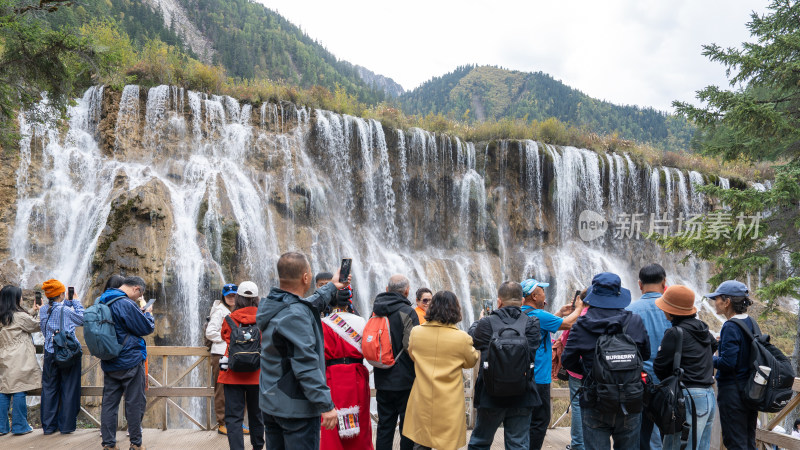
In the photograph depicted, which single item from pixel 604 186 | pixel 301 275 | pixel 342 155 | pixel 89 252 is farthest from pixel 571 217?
pixel 301 275

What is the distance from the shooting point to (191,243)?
44.6ft

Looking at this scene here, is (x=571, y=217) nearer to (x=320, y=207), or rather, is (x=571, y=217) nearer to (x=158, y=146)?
(x=320, y=207)

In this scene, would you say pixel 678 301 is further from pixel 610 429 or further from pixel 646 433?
pixel 646 433

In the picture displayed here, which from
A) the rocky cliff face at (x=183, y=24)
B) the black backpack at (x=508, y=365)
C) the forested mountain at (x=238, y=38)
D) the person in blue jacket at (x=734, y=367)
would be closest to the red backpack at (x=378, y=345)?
the black backpack at (x=508, y=365)

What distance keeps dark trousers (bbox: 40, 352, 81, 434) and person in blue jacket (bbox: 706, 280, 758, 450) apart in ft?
22.7

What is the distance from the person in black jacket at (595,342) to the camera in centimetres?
358

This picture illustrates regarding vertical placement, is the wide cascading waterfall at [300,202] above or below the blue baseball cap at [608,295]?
above

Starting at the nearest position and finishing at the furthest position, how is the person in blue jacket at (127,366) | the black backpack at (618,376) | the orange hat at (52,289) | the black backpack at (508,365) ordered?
the black backpack at (618,376), the black backpack at (508,365), the person in blue jacket at (127,366), the orange hat at (52,289)

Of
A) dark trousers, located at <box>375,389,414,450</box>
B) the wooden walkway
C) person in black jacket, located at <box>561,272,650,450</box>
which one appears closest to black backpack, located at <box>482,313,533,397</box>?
person in black jacket, located at <box>561,272,650,450</box>

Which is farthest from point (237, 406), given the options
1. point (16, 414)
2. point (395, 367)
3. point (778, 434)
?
point (778, 434)

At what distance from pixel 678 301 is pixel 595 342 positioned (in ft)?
2.57

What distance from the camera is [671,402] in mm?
3576

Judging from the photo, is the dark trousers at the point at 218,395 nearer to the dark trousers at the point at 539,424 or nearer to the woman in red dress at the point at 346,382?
the woman in red dress at the point at 346,382

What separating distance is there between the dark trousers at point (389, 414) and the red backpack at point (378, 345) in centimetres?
34
